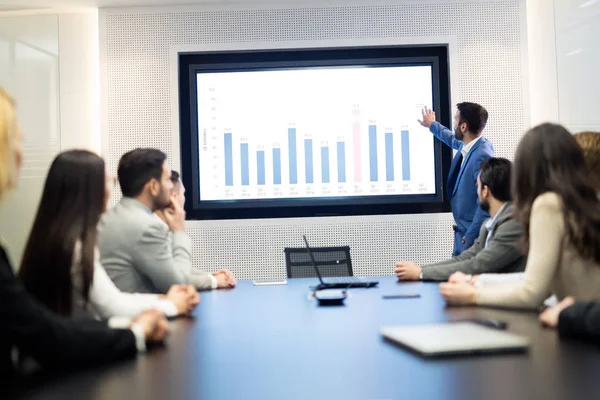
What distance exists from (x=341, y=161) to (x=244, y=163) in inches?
32.2

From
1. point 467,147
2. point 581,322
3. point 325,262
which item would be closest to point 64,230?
point 581,322

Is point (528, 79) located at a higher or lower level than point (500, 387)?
higher

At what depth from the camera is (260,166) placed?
5.34 m

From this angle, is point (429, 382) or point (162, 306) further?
point (162, 306)

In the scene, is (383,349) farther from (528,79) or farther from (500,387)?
(528,79)

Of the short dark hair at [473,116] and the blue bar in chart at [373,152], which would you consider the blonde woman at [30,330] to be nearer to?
the short dark hair at [473,116]

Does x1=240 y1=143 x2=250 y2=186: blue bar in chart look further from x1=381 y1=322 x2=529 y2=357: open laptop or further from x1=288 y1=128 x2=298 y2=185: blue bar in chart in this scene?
x1=381 y1=322 x2=529 y2=357: open laptop

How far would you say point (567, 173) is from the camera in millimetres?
1913

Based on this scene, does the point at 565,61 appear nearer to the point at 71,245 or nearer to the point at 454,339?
the point at 454,339

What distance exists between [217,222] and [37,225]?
3587 mm

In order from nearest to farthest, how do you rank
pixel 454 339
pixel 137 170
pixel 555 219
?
1. pixel 454 339
2. pixel 555 219
3. pixel 137 170

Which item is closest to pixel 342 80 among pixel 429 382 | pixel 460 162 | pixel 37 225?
pixel 460 162

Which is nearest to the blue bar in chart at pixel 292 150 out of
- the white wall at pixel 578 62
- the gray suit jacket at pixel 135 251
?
the white wall at pixel 578 62

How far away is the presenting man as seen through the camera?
15.0 ft
